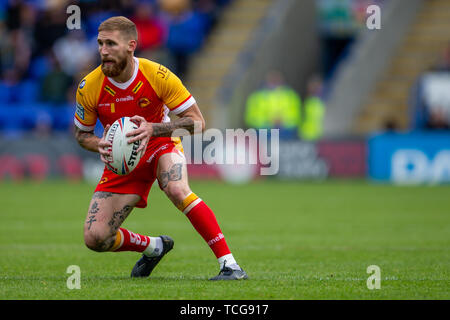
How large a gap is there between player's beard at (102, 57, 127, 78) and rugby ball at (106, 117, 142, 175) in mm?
436

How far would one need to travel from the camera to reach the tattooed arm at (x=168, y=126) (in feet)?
23.6

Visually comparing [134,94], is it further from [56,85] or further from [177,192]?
[56,85]

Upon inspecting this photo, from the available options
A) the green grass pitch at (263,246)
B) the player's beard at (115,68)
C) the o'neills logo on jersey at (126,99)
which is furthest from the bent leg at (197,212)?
the player's beard at (115,68)

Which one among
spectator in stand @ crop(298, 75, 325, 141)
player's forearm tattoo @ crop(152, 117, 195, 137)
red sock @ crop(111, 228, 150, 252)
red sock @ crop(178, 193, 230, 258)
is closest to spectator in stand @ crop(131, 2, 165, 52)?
spectator in stand @ crop(298, 75, 325, 141)

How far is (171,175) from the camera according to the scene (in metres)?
7.59

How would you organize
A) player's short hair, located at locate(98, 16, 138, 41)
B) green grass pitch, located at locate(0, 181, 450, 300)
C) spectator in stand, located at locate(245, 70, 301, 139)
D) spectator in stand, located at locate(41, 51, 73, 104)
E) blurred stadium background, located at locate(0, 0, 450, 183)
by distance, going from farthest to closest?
1. spectator in stand, located at locate(41, 51, 73, 104)
2. spectator in stand, located at locate(245, 70, 301, 139)
3. blurred stadium background, located at locate(0, 0, 450, 183)
4. player's short hair, located at locate(98, 16, 138, 41)
5. green grass pitch, located at locate(0, 181, 450, 300)

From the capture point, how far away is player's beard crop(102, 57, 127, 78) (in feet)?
24.2

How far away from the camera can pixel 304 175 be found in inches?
889

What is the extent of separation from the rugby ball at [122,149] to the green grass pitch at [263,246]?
101cm

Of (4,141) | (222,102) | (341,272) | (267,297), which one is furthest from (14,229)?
(222,102)

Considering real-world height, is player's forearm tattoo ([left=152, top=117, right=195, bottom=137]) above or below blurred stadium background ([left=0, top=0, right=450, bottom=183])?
below

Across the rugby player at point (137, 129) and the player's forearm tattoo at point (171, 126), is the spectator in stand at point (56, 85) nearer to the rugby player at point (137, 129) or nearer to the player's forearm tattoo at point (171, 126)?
the rugby player at point (137, 129)

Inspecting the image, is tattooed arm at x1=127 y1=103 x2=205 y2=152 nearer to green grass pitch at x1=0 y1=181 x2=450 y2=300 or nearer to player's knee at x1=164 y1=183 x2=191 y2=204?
player's knee at x1=164 y1=183 x2=191 y2=204

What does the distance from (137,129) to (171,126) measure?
402 mm
